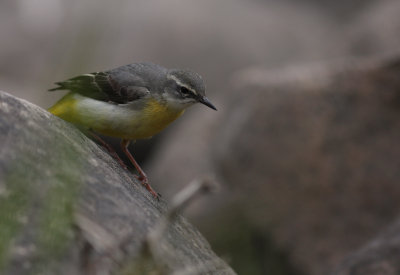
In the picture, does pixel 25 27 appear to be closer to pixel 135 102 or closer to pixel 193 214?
pixel 193 214

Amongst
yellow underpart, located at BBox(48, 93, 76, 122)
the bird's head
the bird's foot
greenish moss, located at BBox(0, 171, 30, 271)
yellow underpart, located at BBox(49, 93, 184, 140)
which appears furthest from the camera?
the bird's head

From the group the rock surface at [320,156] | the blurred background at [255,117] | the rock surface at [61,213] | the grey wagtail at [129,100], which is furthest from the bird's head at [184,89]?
the rock surface at [320,156]

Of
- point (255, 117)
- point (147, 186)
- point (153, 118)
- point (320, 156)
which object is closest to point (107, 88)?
point (153, 118)

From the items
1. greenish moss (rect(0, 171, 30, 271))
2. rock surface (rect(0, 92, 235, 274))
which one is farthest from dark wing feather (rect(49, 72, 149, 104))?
greenish moss (rect(0, 171, 30, 271))

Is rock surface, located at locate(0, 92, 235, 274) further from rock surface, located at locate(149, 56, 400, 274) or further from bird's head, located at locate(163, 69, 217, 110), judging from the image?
rock surface, located at locate(149, 56, 400, 274)

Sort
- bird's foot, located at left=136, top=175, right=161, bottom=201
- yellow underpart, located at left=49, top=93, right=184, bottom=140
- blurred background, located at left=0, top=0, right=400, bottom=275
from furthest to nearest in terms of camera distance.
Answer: yellow underpart, located at left=49, top=93, right=184, bottom=140, bird's foot, located at left=136, top=175, right=161, bottom=201, blurred background, located at left=0, top=0, right=400, bottom=275

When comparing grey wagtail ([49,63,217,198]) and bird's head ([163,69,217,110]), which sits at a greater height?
bird's head ([163,69,217,110])
